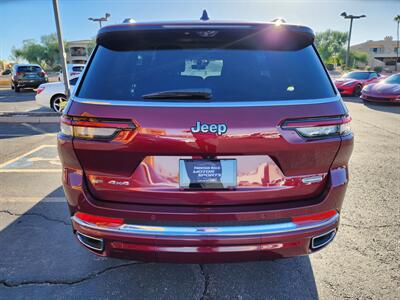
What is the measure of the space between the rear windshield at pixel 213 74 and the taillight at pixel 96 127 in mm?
164

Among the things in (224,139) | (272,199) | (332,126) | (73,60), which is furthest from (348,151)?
(73,60)

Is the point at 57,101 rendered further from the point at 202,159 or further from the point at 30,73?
the point at 30,73

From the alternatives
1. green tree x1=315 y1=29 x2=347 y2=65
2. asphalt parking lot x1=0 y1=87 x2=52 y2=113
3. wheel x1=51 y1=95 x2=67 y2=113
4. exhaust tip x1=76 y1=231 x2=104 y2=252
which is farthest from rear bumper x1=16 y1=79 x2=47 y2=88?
green tree x1=315 y1=29 x2=347 y2=65

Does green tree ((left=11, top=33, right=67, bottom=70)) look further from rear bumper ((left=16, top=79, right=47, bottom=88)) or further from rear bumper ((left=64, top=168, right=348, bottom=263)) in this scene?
rear bumper ((left=64, top=168, right=348, bottom=263))

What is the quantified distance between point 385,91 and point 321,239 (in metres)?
Result: 13.6

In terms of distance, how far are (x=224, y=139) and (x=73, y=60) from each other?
278ft

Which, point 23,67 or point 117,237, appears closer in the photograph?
point 117,237

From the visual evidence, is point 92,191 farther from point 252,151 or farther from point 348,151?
point 348,151

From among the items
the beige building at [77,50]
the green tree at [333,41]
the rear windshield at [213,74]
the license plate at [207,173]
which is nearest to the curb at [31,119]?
the rear windshield at [213,74]

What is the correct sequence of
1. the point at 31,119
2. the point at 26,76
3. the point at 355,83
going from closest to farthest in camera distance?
the point at 31,119 → the point at 355,83 → the point at 26,76

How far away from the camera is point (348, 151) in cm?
210

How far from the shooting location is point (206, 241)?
1914 mm

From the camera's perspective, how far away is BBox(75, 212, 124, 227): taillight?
1.96m

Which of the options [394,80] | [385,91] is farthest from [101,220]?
[394,80]
